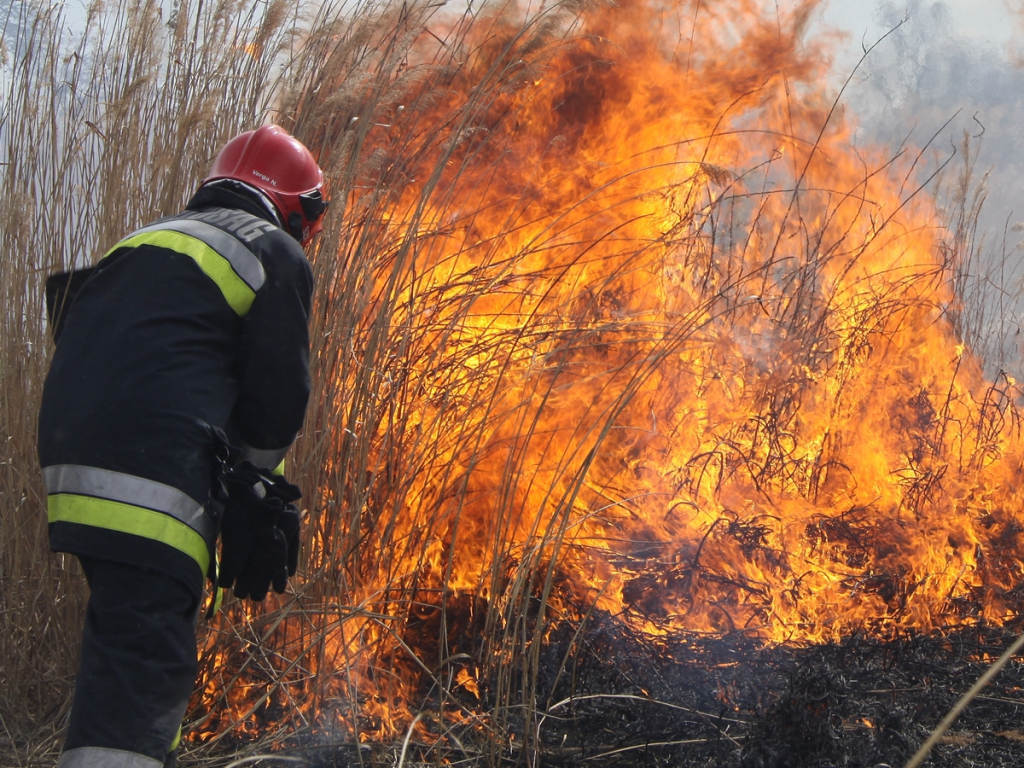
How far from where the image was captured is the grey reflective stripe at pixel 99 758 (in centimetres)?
165

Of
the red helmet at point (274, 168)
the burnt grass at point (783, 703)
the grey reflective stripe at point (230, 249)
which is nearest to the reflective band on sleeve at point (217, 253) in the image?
the grey reflective stripe at point (230, 249)

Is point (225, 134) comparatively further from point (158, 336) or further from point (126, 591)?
point (126, 591)

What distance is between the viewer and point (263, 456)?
2.04 metres

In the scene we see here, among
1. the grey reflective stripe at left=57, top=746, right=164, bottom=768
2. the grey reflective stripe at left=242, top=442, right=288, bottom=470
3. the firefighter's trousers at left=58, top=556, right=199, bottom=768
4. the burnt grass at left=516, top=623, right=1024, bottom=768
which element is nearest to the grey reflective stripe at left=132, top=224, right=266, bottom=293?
the grey reflective stripe at left=242, top=442, right=288, bottom=470

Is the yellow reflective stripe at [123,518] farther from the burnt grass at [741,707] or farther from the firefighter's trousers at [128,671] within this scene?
the burnt grass at [741,707]

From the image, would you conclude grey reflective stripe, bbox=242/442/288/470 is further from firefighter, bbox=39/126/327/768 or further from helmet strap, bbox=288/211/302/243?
helmet strap, bbox=288/211/302/243

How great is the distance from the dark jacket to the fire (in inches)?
27.4

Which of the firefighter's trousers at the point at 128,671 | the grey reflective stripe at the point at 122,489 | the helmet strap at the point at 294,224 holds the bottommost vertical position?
the firefighter's trousers at the point at 128,671

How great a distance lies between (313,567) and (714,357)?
2.33 meters

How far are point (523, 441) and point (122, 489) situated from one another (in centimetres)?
180

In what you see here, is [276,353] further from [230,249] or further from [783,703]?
[783,703]

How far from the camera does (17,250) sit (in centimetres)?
278

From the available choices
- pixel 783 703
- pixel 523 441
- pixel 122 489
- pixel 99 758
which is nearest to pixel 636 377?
pixel 523 441

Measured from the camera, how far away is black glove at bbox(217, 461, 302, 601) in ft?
6.17
